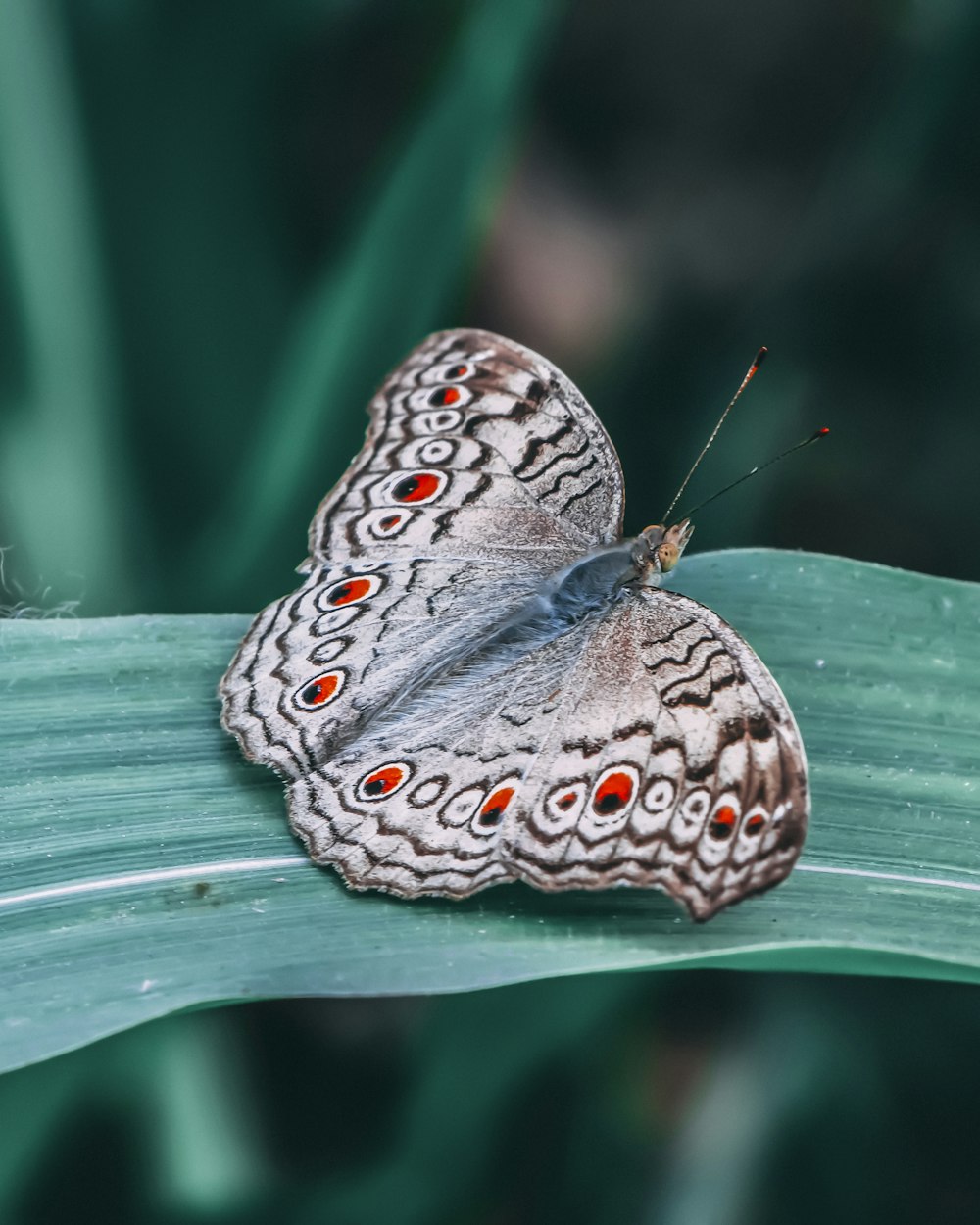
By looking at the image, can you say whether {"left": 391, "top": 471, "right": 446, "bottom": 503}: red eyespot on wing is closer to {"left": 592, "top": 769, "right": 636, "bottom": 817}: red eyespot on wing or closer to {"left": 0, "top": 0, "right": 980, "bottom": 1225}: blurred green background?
{"left": 0, "top": 0, "right": 980, "bottom": 1225}: blurred green background

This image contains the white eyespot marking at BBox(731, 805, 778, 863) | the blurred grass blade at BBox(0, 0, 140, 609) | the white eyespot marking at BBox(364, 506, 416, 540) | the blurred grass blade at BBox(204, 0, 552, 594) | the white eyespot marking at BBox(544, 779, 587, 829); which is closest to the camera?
the white eyespot marking at BBox(731, 805, 778, 863)

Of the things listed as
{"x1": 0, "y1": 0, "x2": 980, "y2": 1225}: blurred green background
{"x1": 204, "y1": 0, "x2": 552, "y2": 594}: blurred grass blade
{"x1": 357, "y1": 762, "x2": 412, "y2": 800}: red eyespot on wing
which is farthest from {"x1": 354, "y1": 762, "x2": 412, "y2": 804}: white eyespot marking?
{"x1": 204, "y1": 0, "x2": 552, "y2": 594}: blurred grass blade

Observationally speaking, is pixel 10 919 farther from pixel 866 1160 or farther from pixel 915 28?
pixel 915 28

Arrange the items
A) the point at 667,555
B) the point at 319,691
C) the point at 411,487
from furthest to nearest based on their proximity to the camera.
→ the point at 411,487, the point at 667,555, the point at 319,691

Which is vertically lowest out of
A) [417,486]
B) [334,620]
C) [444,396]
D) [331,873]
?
[331,873]

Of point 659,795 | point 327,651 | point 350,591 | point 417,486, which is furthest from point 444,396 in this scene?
point 659,795

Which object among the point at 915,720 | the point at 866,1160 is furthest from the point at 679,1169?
the point at 915,720

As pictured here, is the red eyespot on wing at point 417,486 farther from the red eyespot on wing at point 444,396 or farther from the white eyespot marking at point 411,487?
the red eyespot on wing at point 444,396

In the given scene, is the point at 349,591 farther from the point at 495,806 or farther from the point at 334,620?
the point at 495,806
